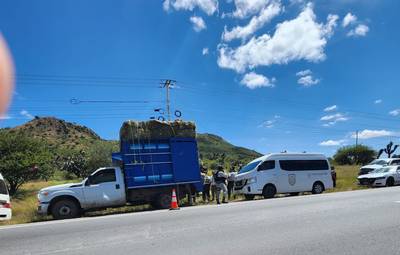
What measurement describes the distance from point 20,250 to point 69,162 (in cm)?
7419

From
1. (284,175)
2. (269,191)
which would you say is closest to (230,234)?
(269,191)

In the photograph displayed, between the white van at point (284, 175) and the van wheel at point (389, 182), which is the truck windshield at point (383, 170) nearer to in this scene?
the van wheel at point (389, 182)

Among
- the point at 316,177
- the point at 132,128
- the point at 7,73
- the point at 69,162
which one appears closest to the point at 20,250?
the point at 7,73

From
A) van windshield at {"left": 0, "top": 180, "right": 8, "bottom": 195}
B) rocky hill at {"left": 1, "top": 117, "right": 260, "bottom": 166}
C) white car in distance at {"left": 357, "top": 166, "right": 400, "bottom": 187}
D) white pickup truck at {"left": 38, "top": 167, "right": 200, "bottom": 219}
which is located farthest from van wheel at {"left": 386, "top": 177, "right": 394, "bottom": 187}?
rocky hill at {"left": 1, "top": 117, "right": 260, "bottom": 166}

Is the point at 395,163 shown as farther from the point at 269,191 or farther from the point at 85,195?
the point at 85,195

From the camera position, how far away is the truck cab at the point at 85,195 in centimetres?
1492

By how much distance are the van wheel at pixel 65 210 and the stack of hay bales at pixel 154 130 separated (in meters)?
3.08

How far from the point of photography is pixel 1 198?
12.0 meters

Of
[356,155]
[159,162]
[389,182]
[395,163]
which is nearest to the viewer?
[159,162]

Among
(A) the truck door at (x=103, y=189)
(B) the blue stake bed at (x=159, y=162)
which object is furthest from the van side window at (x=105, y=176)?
(B) the blue stake bed at (x=159, y=162)

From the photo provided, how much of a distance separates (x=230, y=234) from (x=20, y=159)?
30608 millimetres

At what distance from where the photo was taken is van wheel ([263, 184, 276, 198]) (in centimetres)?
2058

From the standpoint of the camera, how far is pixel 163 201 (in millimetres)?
16797

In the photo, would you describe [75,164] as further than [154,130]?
Yes
